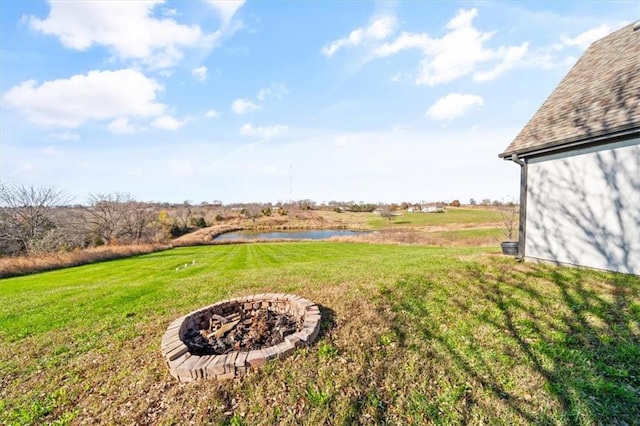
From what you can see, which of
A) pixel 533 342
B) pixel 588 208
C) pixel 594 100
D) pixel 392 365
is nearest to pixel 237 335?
pixel 392 365

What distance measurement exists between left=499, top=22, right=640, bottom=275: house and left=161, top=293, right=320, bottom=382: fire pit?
216 inches

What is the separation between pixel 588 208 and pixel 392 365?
5.26 m

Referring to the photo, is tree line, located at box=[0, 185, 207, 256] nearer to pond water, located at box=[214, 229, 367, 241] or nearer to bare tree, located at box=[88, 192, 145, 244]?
bare tree, located at box=[88, 192, 145, 244]

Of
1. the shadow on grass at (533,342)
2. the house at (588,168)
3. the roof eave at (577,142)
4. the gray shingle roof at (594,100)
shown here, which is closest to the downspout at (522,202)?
the house at (588,168)

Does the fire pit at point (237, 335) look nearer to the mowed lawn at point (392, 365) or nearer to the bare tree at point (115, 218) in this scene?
the mowed lawn at point (392, 365)

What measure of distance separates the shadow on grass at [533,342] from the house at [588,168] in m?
0.74

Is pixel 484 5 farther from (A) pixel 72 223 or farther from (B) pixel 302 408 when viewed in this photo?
(A) pixel 72 223

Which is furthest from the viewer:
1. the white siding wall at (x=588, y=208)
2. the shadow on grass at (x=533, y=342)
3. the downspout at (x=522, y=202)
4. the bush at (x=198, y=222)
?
the bush at (x=198, y=222)

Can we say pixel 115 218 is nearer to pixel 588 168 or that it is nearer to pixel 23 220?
pixel 23 220

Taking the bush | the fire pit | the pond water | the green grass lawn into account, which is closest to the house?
the fire pit

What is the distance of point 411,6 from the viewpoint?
650 centimetres

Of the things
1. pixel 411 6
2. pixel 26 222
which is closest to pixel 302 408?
pixel 411 6

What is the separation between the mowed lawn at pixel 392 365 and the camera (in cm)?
208

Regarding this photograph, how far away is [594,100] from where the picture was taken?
5449 millimetres
